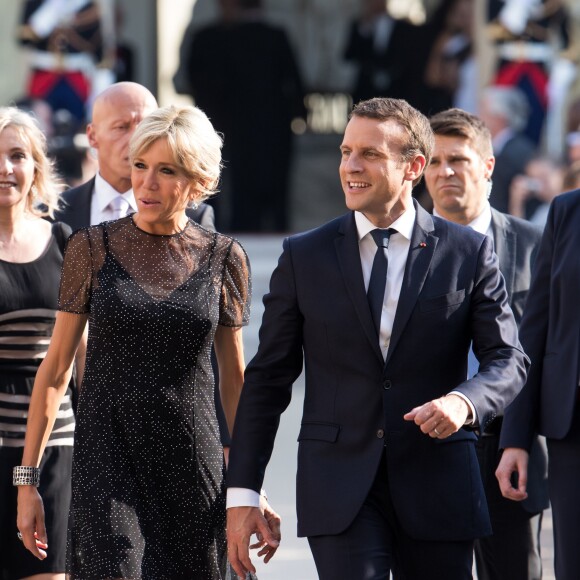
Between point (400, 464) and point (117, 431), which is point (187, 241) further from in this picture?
point (400, 464)

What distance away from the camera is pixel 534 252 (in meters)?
Result: 5.60

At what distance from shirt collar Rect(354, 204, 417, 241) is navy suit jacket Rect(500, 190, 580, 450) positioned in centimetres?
62

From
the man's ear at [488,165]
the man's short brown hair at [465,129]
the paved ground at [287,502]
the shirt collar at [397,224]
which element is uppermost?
the man's short brown hair at [465,129]

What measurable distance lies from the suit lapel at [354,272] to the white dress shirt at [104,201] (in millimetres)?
1606

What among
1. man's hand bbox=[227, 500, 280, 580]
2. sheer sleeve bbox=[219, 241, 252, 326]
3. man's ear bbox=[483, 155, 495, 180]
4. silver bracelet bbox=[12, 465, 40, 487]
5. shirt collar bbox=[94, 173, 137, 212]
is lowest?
man's hand bbox=[227, 500, 280, 580]

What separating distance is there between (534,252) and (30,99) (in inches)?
376

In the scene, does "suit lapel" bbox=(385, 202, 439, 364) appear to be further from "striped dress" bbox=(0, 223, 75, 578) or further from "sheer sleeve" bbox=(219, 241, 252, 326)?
"striped dress" bbox=(0, 223, 75, 578)

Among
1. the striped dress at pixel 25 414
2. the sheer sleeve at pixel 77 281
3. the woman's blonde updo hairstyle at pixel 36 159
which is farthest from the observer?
the woman's blonde updo hairstyle at pixel 36 159

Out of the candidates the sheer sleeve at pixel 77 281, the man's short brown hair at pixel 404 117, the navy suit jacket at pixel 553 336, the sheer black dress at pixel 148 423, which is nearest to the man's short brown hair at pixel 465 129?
the navy suit jacket at pixel 553 336

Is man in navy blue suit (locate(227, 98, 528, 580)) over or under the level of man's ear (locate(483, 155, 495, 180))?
under

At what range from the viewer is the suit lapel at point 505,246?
5.53 meters

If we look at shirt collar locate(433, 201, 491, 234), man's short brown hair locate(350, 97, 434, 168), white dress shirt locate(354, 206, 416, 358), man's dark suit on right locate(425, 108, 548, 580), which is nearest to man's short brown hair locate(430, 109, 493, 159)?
man's dark suit on right locate(425, 108, 548, 580)

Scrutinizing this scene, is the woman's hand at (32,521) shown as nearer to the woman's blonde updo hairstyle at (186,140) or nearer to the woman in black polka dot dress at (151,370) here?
the woman in black polka dot dress at (151,370)

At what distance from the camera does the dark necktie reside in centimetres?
414
